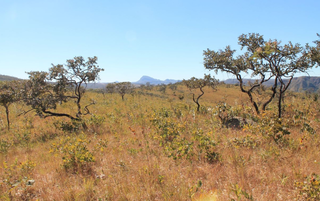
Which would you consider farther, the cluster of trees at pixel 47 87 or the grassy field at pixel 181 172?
the cluster of trees at pixel 47 87

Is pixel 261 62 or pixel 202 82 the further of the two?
pixel 202 82

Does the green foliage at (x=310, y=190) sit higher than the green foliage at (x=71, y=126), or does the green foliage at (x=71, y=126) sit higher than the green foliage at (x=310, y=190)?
the green foliage at (x=310, y=190)

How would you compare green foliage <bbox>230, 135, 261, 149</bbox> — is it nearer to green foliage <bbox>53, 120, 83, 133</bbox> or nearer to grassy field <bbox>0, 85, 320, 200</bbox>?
grassy field <bbox>0, 85, 320, 200</bbox>

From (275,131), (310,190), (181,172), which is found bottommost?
(181,172)

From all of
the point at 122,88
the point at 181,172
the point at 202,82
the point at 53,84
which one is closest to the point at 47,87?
the point at 53,84

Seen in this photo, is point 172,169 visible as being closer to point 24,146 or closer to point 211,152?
point 211,152

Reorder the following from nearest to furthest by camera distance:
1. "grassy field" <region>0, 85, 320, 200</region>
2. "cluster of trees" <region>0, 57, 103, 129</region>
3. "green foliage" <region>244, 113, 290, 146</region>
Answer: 1. "grassy field" <region>0, 85, 320, 200</region>
2. "green foliage" <region>244, 113, 290, 146</region>
3. "cluster of trees" <region>0, 57, 103, 129</region>

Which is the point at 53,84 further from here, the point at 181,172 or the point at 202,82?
the point at 202,82

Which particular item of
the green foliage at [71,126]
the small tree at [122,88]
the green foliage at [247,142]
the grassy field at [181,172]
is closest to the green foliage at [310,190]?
the grassy field at [181,172]

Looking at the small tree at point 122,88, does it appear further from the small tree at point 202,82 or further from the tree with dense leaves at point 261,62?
the tree with dense leaves at point 261,62

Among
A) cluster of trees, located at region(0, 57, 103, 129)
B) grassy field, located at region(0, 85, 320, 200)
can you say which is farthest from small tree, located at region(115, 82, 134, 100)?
grassy field, located at region(0, 85, 320, 200)

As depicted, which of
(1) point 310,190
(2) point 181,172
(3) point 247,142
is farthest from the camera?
(3) point 247,142

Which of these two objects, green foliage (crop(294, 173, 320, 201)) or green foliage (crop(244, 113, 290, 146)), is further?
green foliage (crop(244, 113, 290, 146))

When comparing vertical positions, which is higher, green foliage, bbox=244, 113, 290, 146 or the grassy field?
green foliage, bbox=244, 113, 290, 146
